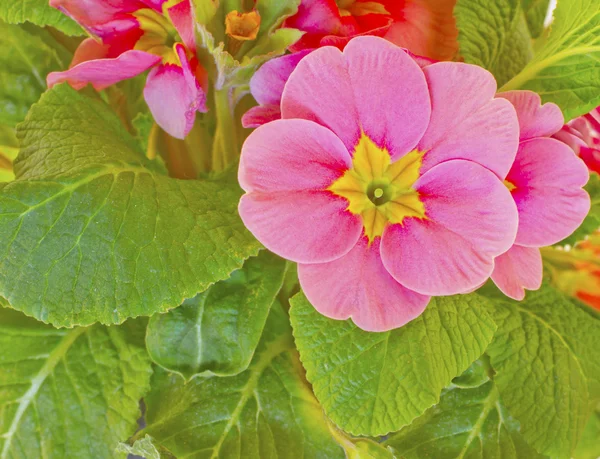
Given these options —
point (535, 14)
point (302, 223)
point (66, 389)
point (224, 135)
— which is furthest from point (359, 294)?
point (535, 14)

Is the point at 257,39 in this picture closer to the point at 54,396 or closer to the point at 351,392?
the point at 351,392

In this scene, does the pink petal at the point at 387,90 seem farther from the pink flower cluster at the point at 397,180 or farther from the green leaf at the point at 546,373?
the green leaf at the point at 546,373

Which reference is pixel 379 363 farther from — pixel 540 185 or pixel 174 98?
pixel 174 98

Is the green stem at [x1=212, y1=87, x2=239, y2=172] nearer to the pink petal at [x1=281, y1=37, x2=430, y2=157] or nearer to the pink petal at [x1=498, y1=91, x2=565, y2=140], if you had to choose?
the pink petal at [x1=281, y1=37, x2=430, y2=157]

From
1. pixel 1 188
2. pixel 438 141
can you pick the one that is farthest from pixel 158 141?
pixel 438 141

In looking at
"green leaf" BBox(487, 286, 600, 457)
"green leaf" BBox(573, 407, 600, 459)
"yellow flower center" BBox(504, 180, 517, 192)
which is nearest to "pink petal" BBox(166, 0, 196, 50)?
"yellow flower center" BBox(504, 180, 517, 192)

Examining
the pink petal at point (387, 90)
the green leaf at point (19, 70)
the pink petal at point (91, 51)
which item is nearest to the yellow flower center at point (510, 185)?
the pink petal at point (387, 90)
